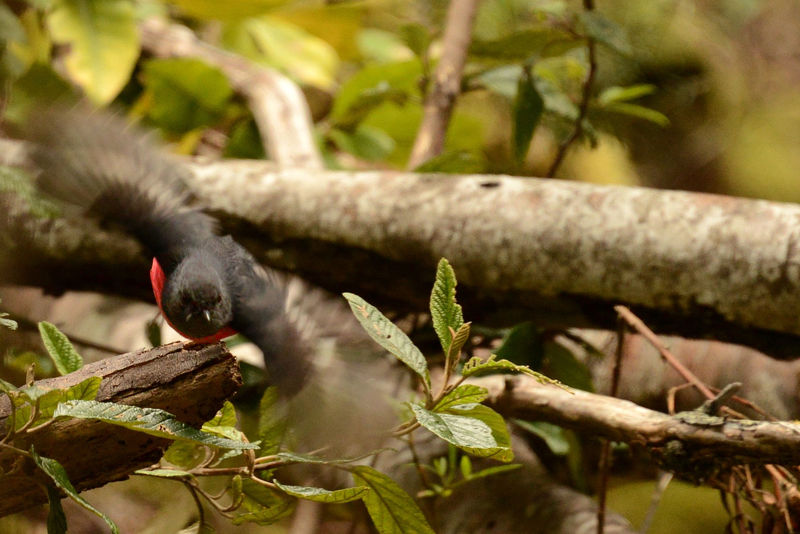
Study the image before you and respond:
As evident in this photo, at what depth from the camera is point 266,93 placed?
106 inches

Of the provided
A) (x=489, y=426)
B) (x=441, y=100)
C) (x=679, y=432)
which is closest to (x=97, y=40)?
(x=441, y=100)

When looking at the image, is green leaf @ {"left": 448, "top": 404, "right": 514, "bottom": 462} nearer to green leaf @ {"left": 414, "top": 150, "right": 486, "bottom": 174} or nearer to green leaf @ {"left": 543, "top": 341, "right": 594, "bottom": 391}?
green leaf @ {"left": 543, "top": 341, "right": 594, "bottom": 391}

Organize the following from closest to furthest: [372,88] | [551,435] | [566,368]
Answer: [551,435], [566,368], [372,88]

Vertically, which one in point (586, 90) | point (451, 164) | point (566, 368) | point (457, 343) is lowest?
point (566, 368)

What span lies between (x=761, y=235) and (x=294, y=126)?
160 cm

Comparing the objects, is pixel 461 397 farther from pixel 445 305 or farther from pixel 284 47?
pixel 284 47

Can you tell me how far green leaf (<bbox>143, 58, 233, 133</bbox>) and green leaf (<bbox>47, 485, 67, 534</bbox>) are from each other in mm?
1904

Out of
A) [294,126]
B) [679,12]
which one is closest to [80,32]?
[294,126]

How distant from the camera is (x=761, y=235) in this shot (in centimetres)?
134

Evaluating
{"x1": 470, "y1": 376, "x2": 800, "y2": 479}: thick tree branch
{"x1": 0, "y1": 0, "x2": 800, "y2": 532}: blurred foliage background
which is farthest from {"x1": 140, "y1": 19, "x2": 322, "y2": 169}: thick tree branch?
{"x1": 470, "y1": 376, "x2": 800, "y2": 479}: thick tree branch

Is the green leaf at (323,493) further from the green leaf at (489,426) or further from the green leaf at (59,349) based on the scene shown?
the green leaf at (59,349)

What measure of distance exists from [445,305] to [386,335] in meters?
0.07

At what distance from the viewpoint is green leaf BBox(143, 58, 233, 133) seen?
2.50 metres

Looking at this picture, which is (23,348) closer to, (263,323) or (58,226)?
(58,226)
